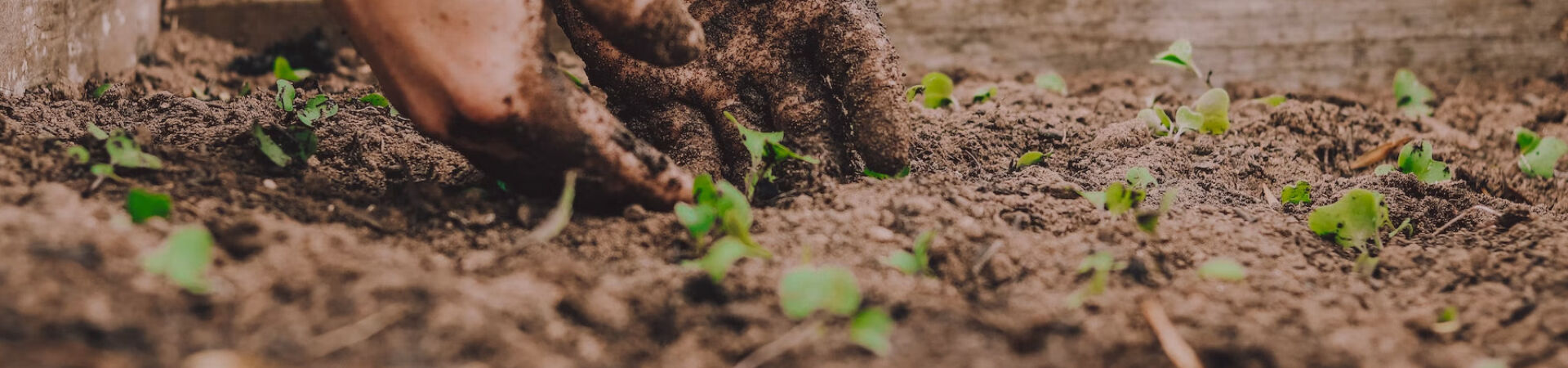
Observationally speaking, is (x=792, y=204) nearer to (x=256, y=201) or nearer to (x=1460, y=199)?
(x=256, y=201)

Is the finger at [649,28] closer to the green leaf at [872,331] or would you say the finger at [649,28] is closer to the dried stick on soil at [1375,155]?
the green leaf at [872,331]

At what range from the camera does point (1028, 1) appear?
2.46m

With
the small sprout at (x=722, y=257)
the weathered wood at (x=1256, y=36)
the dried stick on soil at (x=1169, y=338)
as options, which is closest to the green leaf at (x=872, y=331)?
the small sprout at (x=722, y=257)

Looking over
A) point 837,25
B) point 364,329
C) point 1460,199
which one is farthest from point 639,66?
point 1460,199

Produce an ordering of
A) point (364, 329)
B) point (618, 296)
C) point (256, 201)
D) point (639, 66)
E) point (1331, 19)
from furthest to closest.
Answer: point (1331, 19) < point (639, 66) < point (256, 201) < point (618, 296) < point (364, 329)

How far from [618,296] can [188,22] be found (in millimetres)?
2237

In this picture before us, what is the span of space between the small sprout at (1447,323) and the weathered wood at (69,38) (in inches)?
83.5

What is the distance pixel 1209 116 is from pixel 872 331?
1.27m

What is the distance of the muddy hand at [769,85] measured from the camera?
50.8 inches

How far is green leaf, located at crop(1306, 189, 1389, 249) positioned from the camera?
3.95ft

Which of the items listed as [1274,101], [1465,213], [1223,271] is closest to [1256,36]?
[1274,101]

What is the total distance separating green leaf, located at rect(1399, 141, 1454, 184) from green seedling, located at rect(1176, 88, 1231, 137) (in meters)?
0.30

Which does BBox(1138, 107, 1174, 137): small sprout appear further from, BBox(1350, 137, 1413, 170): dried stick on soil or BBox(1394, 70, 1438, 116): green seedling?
BBox(1394, 70, 1438, 116): green seedling

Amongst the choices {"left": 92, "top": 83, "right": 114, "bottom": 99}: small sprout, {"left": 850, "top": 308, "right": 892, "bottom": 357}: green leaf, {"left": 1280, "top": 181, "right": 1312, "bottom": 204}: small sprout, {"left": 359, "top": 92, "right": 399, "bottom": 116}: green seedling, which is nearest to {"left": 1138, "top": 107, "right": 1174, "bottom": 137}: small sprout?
{"left": 1280, "top": 181, "right": 1312, "bottom": 204}: small sprout
